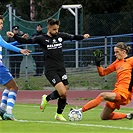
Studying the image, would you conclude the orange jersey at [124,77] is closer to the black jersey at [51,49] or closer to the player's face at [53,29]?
the black jersey at [51,49]

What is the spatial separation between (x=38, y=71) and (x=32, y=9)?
12.9m

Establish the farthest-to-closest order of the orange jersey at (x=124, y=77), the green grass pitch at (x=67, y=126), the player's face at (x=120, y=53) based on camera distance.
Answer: the player's face at (x=120, y=53), the orange jersey at (x=124, y=77), the green grass pitch at (x=67, y=126)

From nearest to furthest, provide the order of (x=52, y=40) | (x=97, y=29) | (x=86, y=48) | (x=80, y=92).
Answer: (x=52, y=40)
(x=80, y=92)
(x=86, y=48)
(x=97, y=29)

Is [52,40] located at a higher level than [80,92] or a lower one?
higher

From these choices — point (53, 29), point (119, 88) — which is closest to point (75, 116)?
point (119, 88)

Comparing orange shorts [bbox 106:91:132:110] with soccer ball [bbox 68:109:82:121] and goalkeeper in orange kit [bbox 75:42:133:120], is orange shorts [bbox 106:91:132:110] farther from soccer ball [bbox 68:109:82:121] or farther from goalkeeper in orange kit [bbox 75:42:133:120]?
soccer ball [bbox 68:109:82:121]

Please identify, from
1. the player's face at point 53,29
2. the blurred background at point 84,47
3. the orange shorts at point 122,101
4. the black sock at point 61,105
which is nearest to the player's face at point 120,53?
the orange shorts at point 122,101

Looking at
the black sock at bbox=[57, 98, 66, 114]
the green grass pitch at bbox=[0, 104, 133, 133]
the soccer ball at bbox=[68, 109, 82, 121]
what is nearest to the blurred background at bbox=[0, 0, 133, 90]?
the black sock at bbox=[57, 98, 66, 114]

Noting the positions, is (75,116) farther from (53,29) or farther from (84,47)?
(84,47)

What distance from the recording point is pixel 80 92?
2219 cm

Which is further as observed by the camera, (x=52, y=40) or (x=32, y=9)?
(x=32, y=9)

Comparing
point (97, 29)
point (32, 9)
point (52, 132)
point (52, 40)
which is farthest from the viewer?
point (32, 9)

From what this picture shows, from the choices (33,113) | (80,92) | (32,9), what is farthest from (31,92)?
(32,9)

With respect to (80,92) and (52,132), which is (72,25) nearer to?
(80,92)
